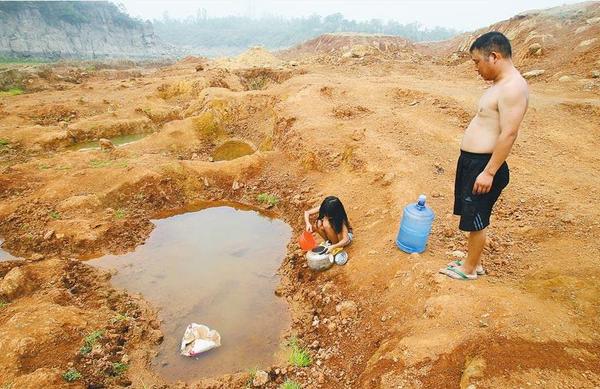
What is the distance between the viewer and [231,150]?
36.4 ft

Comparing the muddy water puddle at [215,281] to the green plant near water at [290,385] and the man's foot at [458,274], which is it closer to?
the green plant near water at [290,385]

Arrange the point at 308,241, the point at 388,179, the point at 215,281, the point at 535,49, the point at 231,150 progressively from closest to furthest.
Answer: the point at 308,241, the point at 215,281, the point at 388,179, the point at 231,150, the point at 535,49

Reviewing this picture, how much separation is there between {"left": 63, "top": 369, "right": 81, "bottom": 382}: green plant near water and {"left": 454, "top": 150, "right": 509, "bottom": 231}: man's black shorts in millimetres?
4281

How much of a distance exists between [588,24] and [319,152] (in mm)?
14501

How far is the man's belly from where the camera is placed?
10.4 feet

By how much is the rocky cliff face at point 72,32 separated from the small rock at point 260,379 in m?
66.3

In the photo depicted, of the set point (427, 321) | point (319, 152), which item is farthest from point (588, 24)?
point (427, 321)

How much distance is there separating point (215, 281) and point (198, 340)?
1.44 m

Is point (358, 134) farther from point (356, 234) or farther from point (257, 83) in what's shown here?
point (257, 83)

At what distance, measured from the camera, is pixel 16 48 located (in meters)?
57.7

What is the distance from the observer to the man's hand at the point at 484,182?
314 cm

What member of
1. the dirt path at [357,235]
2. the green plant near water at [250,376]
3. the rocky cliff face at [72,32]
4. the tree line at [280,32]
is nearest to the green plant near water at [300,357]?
the dirt path at [357,235]

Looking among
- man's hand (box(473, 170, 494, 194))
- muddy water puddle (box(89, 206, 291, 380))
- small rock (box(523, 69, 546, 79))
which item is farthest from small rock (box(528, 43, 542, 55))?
man's hand (box(473, 170, 494, 194))

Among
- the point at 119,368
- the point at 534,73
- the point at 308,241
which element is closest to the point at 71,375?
the point at 119,368
